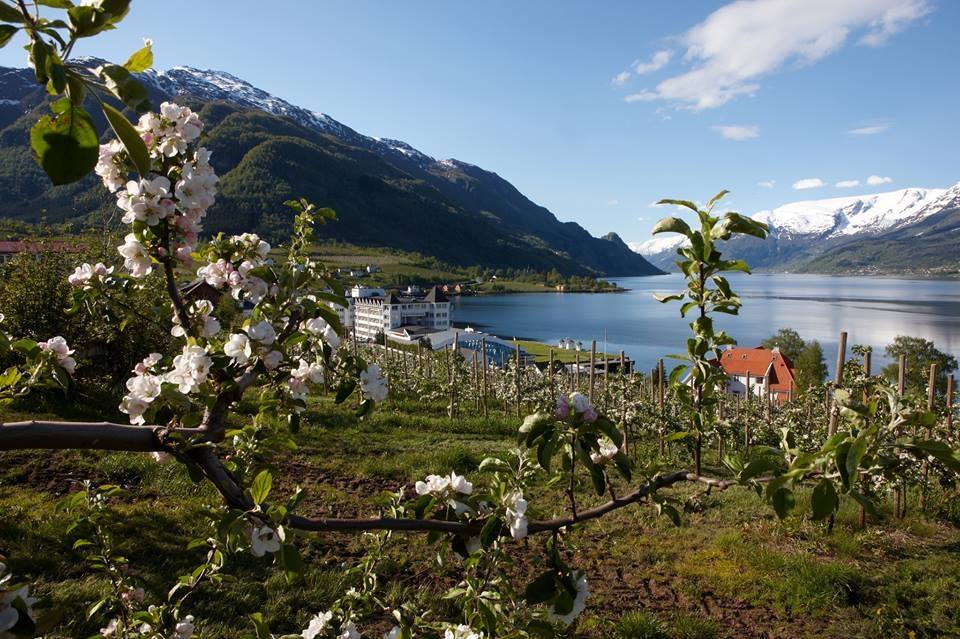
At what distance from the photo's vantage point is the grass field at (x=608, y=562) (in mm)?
3824

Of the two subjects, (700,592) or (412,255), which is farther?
(412,255)

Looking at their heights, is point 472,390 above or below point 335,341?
below

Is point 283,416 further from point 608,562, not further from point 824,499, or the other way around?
point 608,562

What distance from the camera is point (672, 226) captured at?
5.03 feet

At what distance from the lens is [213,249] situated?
1694 mm

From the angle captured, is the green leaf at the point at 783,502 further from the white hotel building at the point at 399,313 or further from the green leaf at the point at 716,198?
the white hotel building at the point at 399,313

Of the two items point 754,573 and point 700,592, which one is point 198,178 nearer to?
point 700,592

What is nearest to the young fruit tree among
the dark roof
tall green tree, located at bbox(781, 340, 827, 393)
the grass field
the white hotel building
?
the grass field

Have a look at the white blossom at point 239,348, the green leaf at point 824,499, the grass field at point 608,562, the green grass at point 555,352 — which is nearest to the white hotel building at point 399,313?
the green grass at point 555,352

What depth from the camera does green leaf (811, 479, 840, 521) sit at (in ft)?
3.44

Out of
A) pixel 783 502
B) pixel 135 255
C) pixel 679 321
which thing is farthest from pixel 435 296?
pixel 783 502

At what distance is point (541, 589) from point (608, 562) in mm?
4130

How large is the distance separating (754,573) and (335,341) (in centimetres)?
494

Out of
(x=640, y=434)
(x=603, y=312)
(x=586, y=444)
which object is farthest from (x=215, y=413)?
(x=603, y=312)
